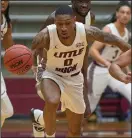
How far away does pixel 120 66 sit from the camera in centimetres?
527

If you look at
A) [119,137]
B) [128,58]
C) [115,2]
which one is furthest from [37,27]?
[128,58]

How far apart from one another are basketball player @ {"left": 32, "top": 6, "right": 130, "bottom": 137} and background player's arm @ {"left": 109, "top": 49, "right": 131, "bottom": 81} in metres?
0.17

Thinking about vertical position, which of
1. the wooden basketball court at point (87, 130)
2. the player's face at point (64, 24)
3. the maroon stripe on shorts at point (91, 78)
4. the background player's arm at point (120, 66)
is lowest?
the wooden basketball court at point (87, 130)

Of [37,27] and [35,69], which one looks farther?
[37,27]

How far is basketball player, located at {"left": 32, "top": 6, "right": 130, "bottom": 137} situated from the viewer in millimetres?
5043

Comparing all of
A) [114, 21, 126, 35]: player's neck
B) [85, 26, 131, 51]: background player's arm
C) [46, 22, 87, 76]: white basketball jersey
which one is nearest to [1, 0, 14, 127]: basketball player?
[46, 22, 87, 76]: white basketball jersey

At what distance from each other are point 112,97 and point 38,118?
3367mm

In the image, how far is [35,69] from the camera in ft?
18.0

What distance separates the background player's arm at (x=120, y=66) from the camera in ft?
16.2

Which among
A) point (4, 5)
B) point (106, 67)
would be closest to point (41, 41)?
point (4, 5)

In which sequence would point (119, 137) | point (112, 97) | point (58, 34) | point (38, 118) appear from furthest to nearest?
1. point (112, 97)
2. point (119, 137)
3. point (38, 118)
4. point (58, 34)

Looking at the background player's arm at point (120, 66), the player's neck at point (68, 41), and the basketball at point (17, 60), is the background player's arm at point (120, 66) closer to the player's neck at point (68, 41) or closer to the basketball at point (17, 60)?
the player's neck at point (68, 41)

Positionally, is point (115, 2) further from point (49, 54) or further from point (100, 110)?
point (49, 54)

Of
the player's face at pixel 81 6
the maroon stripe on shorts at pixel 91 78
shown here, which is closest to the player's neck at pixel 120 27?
the maroon stripe on shorts at pixel 91 78
